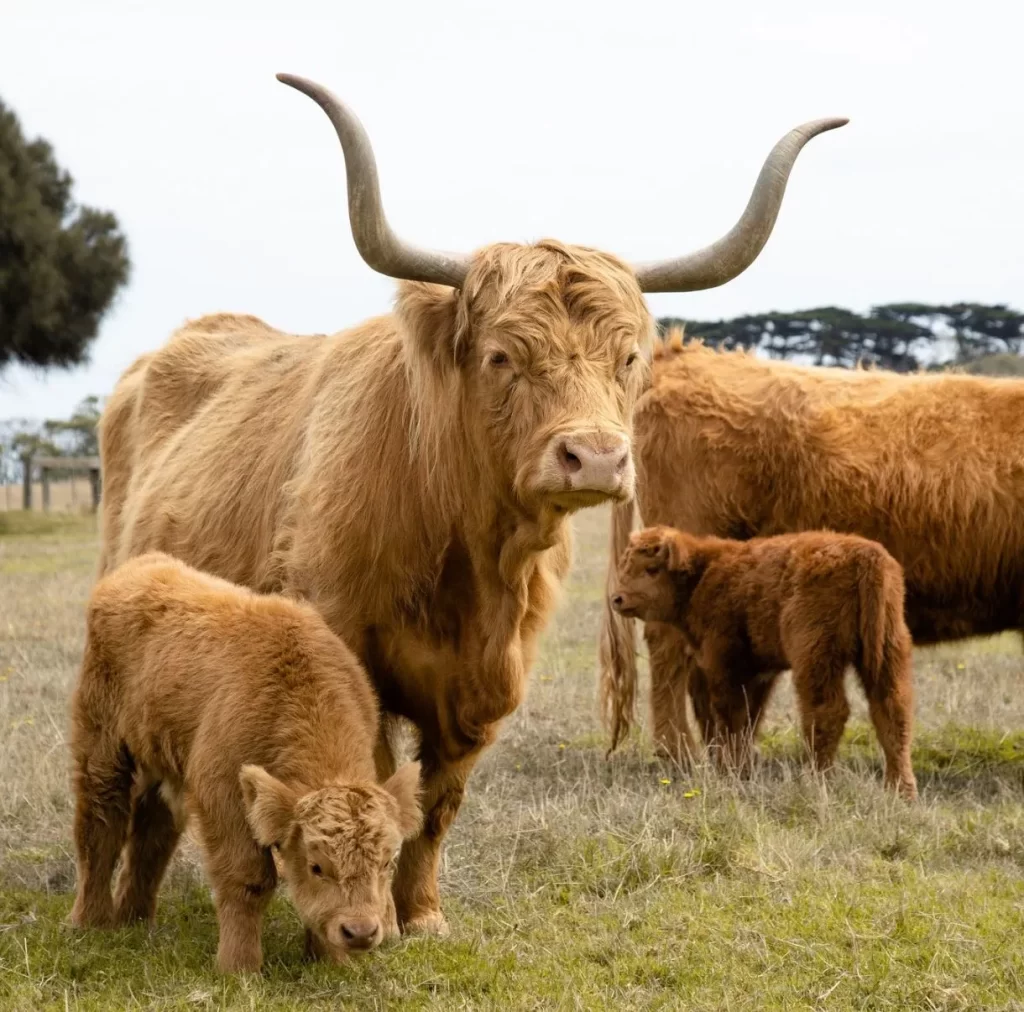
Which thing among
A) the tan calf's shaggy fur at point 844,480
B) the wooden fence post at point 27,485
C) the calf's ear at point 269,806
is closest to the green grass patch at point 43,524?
the wooden fence post at point 27,485

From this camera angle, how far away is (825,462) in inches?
299

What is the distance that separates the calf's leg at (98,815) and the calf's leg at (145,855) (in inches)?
4.6

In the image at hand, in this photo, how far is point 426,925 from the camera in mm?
4652

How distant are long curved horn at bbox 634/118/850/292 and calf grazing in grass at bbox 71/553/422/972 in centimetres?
160

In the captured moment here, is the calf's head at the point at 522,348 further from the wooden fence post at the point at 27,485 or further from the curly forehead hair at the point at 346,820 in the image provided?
the wooden fence post at the point at 27,485

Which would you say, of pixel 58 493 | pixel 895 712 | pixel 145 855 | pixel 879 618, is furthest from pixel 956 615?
pixel 58 493

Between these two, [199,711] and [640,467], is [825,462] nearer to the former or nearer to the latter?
[640,467]

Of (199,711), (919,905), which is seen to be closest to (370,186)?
(199,711)

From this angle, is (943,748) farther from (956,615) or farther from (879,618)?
(879,618)

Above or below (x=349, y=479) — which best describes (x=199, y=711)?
below

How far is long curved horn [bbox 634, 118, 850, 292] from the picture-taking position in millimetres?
4828

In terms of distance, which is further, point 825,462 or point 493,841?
point 825,462

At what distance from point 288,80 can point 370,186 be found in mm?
419

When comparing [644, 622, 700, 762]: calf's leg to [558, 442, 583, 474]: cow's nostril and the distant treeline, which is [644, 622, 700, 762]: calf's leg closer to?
[558, 442, 583, 474]: cow's nostril
